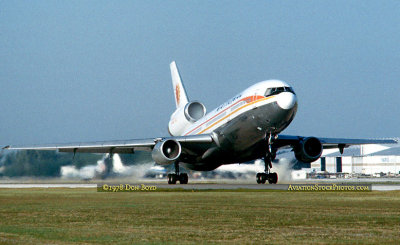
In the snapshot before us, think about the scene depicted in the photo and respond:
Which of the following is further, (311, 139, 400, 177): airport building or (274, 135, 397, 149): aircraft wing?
(311, 139, 400, 177): airport building

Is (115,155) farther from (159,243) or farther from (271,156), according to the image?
(159,243)

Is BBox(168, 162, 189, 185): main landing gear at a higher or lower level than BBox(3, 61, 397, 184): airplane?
lower

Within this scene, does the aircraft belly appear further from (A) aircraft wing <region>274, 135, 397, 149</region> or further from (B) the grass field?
(B) the grass field

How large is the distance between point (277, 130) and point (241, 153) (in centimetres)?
471

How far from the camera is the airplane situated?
41.3 meters

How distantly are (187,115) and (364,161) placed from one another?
66427 mm

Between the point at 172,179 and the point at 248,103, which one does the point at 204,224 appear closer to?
the point at 248,103

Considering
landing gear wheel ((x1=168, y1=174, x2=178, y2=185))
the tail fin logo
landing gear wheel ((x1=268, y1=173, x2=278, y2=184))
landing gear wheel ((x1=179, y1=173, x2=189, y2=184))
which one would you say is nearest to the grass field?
landing gear wheel ((x1=268, y1=173, x2=278, y2=184))

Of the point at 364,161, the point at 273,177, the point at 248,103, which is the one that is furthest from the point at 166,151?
the point at 364,161

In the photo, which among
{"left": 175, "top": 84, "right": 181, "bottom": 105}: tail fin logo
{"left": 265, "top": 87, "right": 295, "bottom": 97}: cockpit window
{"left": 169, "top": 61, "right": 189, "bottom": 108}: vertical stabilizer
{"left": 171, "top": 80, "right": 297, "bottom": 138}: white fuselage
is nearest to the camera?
{"left": 171, "top": 80, "right": 297, "bottom": 138}: white fuselage

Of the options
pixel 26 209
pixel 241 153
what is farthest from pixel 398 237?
pixel 241 153

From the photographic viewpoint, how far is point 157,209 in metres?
20.8

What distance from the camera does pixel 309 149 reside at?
48.2 meters

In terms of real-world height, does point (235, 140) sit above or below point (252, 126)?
below
